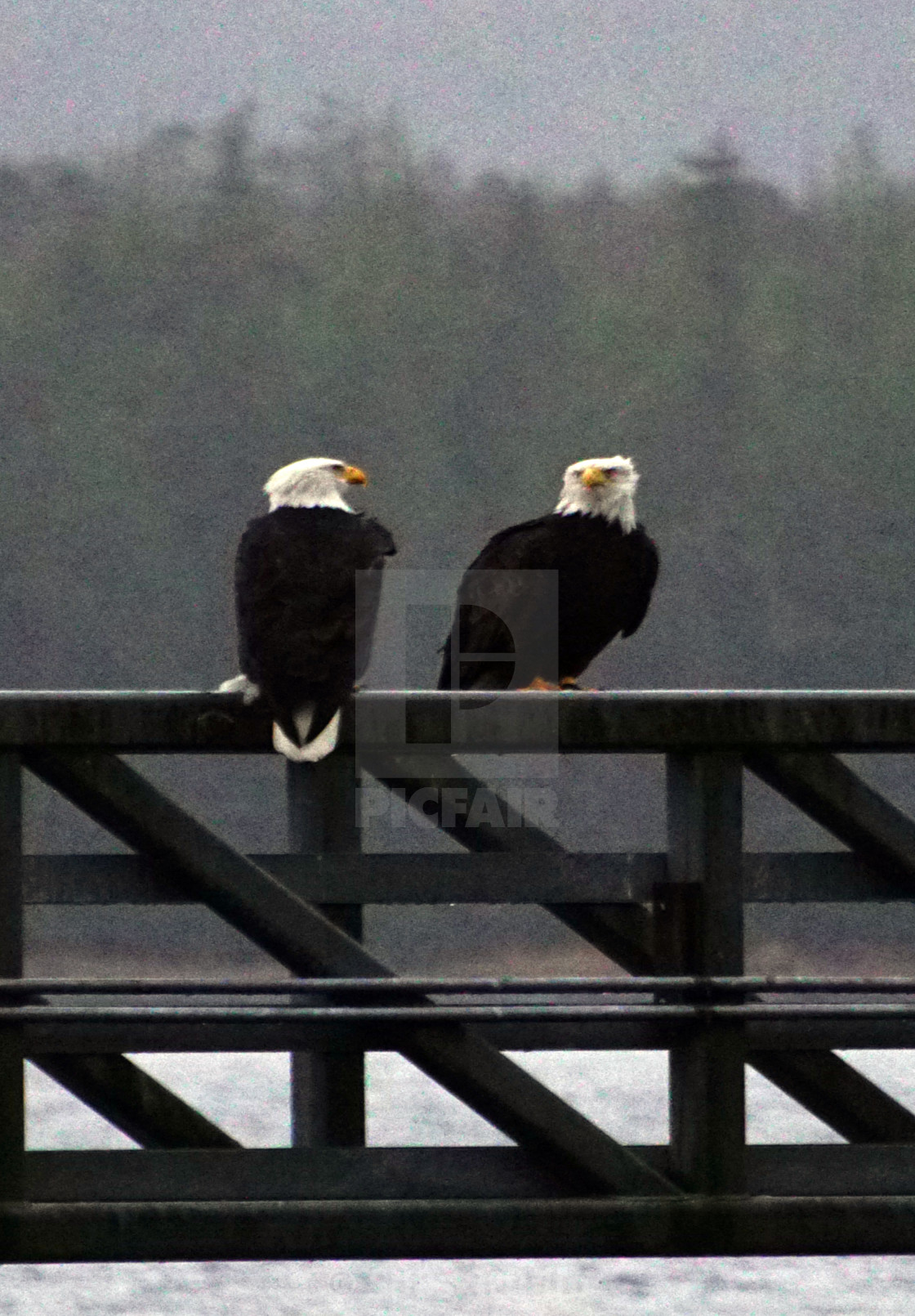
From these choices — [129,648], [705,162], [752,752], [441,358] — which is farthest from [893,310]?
[752,752]

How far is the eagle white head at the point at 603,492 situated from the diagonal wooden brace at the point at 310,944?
2.67 metres

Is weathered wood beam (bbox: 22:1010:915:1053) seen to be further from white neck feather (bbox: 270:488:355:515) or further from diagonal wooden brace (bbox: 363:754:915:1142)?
white neck feather (bbox: 270:488:355:515)

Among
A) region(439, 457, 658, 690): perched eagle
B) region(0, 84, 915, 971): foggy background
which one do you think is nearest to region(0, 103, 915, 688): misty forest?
region(0, 84, 915, 971): foggy background

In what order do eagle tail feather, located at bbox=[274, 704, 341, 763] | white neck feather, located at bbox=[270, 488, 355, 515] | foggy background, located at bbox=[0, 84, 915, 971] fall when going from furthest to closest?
foggy background, located at bbox=[0, 84, 915, 971] → white neck feather, located at bbox=[270, 488, 355, 515] → eagle tail feather, located at bbox=[274, 704, 341, 763]

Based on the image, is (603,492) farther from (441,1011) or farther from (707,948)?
(441,1011)

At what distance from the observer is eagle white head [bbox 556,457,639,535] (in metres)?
6.57

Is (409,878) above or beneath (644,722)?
beneath

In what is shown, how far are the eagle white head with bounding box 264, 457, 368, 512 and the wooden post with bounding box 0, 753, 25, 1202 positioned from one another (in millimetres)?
1285

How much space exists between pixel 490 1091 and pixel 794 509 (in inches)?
1052

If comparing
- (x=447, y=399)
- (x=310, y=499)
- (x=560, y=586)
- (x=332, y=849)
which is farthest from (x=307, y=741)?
(x=447, y=399)

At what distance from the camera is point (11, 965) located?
417 centimetres

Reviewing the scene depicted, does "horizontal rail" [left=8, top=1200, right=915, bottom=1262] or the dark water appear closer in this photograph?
"horizontal rail" [left=8, top=1200, right=915, bottom=1262]

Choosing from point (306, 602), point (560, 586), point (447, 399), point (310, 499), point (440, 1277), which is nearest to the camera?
point (306, 602)

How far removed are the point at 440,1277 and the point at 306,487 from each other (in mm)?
5376
